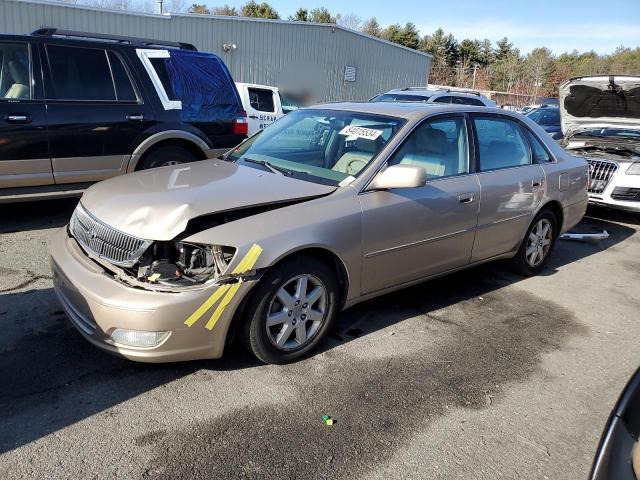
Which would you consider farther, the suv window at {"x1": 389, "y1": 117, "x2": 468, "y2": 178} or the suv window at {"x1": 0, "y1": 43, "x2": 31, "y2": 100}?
the suv window at {"x1": 0, "y1": 43, "x2": 31, "y2": 100}

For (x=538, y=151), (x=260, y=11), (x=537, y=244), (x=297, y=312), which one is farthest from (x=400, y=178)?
(x=260, y=11)

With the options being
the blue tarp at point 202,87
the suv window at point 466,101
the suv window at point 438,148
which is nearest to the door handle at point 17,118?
the blue tarp at point 202,87

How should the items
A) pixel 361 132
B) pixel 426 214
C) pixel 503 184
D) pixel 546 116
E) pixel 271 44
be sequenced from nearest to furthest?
pixel 426 214 → pixel 361 132 → pixel 503 184 → pixel 546 116 → pixel 271 44

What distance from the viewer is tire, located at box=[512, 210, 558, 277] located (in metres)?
5.32

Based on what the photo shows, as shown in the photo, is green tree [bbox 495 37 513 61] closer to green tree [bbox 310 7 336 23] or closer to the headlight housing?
green tree [bbox 310 7 336 23]

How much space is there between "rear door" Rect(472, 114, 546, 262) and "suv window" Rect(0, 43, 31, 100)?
15.1 feet

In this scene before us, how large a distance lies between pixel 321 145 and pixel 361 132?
342mm

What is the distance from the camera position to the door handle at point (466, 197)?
4.29 metres

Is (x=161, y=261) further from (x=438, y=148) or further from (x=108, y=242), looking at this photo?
(x=438, y=148)

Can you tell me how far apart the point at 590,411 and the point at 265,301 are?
2.06 m

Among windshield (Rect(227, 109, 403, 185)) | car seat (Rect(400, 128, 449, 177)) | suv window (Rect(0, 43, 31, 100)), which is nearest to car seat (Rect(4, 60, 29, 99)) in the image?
suv window (Rect(0, 43, 31, 100))

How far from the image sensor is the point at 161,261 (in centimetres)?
308

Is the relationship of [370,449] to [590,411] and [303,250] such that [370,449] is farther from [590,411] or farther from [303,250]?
[590,411]

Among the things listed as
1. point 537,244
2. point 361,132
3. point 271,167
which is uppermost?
point 361,132
